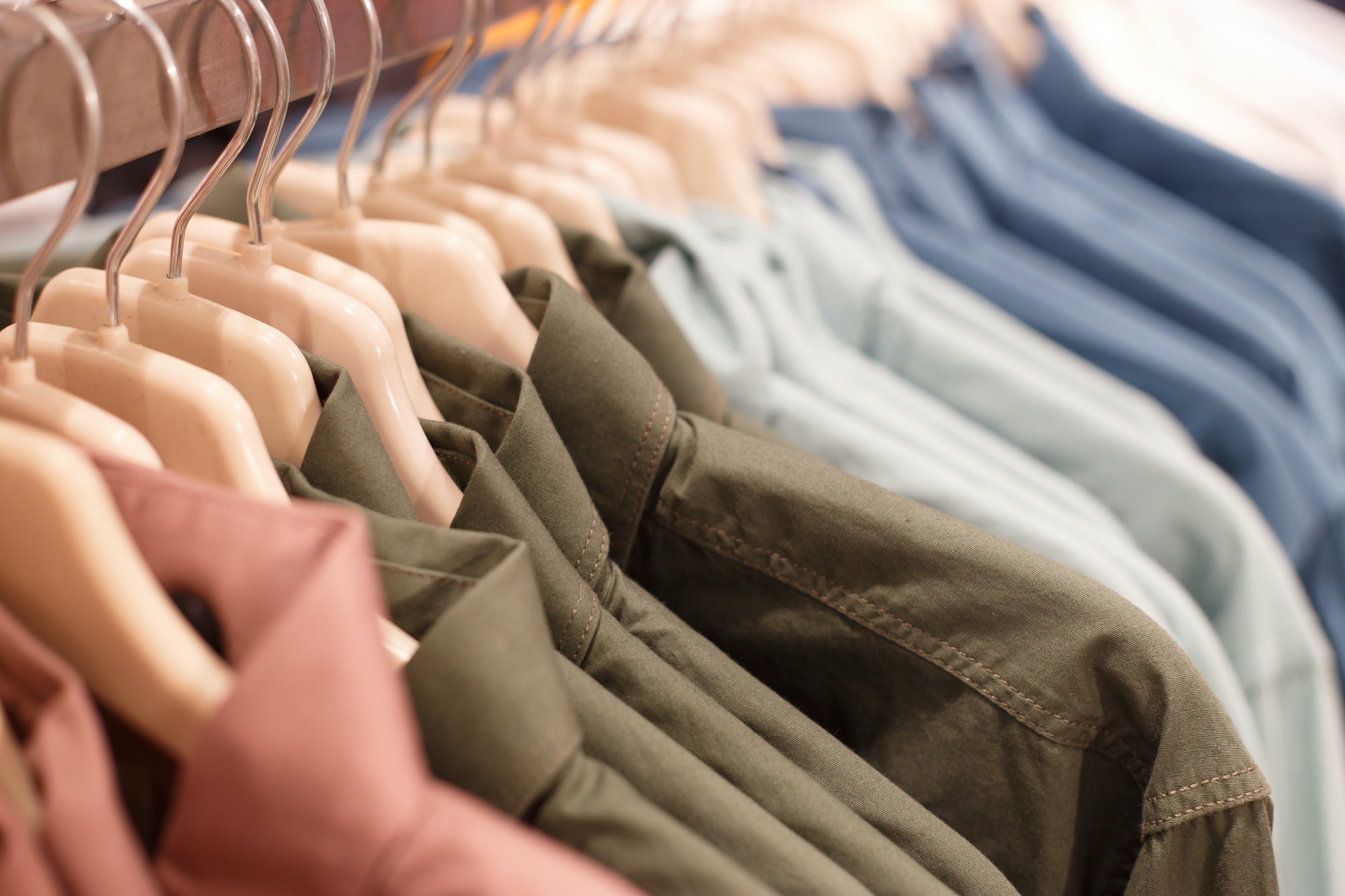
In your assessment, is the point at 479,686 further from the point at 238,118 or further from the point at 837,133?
the point at 837,133

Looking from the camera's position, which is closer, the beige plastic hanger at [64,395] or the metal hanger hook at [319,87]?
the beige plastic hanger at [64,395]

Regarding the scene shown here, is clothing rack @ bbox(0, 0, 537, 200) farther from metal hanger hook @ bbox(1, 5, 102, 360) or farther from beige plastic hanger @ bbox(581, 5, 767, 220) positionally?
beige plastic hanger @ bbox(581, 5, 767, 220)

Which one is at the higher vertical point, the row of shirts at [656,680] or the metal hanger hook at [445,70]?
the metal hanger hook at [445,70]

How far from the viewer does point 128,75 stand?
35cm

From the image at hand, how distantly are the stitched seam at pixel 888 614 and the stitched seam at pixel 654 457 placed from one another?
0.04ft

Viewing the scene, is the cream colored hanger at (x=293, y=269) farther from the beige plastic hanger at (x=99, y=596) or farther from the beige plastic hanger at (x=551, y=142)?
the beige plastic hanger at (x=551, y=142)

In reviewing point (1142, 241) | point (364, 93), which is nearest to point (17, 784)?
point (364, 93)

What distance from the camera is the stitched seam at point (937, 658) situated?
43 cm

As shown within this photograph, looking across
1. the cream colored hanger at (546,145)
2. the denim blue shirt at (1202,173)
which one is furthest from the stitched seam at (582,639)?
the denim blue shirt at (1202,173)

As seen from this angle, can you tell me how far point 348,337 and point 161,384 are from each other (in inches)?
3.3

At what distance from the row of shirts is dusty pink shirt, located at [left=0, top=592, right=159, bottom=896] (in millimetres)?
19

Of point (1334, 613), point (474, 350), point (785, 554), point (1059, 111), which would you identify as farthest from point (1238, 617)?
point (1059, 111)

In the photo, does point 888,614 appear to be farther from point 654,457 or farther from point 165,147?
point 165,147

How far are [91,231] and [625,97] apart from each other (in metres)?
0.44
